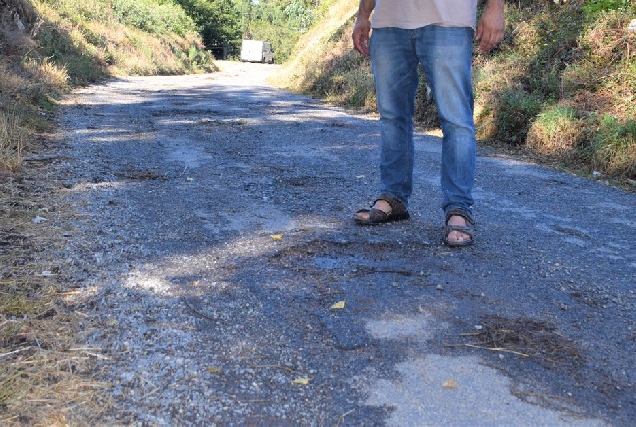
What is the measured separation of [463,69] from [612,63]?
4984 mm

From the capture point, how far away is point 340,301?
215 cm

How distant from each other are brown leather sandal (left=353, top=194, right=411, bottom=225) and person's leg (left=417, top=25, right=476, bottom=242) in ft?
0.95

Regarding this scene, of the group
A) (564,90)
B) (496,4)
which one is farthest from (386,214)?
(564,90)

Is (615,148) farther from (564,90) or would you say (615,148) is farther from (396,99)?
(396,99)

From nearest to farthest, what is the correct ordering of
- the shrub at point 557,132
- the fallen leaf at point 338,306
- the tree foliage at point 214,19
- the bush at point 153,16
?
the fallen leaf at point 338,306 < the shrub at point 557,132 < the bush at point 153,16 < the tree foliage at point 214,19

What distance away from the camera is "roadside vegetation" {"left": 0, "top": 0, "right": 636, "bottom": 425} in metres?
1.63

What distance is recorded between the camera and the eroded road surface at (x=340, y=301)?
1562 millimetres

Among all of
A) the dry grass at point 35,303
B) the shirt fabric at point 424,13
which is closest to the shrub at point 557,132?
the shirt fabric at point 424,13

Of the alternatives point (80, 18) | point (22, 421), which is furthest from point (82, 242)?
point (80, 18)

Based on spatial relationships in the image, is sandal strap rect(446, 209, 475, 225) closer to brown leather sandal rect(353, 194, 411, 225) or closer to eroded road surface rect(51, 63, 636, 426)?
eroded road surface rect(51, 63, 636, 426)

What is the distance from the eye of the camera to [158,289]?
223 centimetres

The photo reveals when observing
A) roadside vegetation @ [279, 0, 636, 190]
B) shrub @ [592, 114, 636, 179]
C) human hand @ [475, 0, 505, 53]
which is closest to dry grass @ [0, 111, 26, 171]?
human hand @ [475, 0, 505, 53]

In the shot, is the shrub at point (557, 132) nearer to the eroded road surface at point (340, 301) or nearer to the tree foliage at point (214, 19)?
the eroded road surface at point (340, 301)

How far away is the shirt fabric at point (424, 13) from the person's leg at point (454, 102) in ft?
0.13
